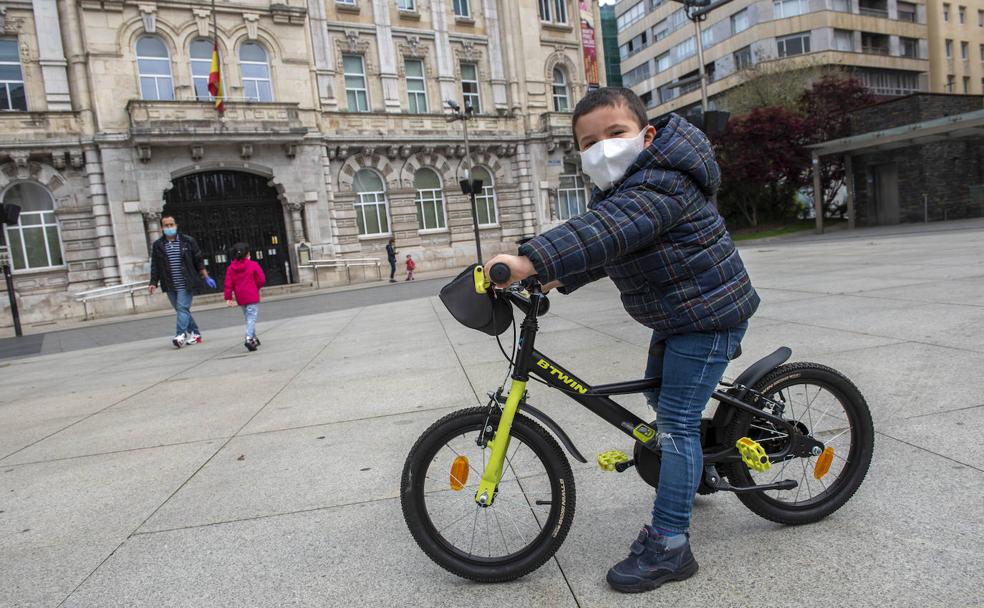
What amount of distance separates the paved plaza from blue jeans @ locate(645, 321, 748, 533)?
295mm

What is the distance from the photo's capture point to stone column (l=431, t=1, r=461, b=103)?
28844mm

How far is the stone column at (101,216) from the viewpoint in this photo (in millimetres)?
22391

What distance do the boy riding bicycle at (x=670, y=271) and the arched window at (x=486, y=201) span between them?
28.2 metres

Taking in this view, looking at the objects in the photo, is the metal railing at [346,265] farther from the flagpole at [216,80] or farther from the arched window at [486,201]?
the flagpole at [216,80]

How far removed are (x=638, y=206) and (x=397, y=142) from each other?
26.8m

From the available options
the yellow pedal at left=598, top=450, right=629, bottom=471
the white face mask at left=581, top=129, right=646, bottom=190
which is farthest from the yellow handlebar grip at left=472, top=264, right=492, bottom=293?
the yellow pedal at left=598, top=450, right=629, bottom=471

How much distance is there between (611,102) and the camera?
2.16m

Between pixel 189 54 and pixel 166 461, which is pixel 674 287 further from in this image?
pixel 189 54

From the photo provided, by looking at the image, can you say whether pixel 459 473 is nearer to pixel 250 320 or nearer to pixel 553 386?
pixel 553 386

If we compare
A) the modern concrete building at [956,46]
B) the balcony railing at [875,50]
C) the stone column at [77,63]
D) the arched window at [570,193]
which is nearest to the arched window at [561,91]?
the arched window at [570,193]

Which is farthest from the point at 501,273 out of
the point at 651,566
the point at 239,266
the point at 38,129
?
the point at 38,129

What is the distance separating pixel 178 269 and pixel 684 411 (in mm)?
9458

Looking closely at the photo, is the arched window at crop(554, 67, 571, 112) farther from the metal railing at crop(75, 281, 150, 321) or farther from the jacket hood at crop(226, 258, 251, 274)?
the jacket hood at crop(226, 258, 251, 274)

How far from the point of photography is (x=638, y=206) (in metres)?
2.00
